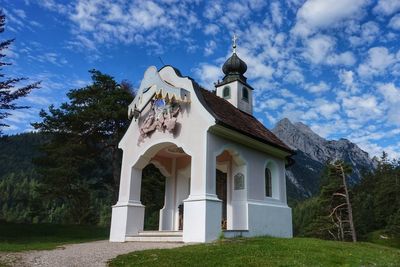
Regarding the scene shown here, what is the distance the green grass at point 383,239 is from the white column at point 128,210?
3776 centimetres

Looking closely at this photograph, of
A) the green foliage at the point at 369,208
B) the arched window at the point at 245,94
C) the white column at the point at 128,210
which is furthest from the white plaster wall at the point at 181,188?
the green foliage at the point at 369,208

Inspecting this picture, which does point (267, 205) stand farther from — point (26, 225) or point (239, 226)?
point (26, 225)

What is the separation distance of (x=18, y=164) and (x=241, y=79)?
307ft

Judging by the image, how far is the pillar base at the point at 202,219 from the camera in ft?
41.3

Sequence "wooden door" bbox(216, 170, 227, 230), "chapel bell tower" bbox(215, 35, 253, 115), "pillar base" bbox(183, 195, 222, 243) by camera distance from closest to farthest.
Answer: "pillar base" bbox(183, 195, 222, 243) → "wooden door" bbox(216, 170, 227, 230) → "chapel bell tower" bbox(215, 35, 253, 115)

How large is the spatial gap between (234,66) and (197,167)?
31.8ft

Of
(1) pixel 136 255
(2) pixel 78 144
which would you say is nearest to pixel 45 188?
(2) pixel 78 144

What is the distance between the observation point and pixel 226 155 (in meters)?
16.5

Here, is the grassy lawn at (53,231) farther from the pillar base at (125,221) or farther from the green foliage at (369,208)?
the green foliage at (369,208)

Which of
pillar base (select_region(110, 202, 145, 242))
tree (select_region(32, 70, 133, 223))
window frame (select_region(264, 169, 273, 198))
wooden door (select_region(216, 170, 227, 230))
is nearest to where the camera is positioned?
pillar base (select_region(110, 202, 145, 242))

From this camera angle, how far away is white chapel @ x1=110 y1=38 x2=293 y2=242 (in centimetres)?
1342

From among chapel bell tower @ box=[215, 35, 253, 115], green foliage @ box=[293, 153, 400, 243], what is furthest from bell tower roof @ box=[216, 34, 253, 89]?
green foliage @ box=[293, 153, 400, 243]

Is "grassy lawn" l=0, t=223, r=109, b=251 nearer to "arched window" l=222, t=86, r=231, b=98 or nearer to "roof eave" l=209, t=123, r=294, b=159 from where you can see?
"arched window" l=222, t=86, r=231, b=98

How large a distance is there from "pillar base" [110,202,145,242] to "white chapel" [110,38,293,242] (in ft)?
0.13
